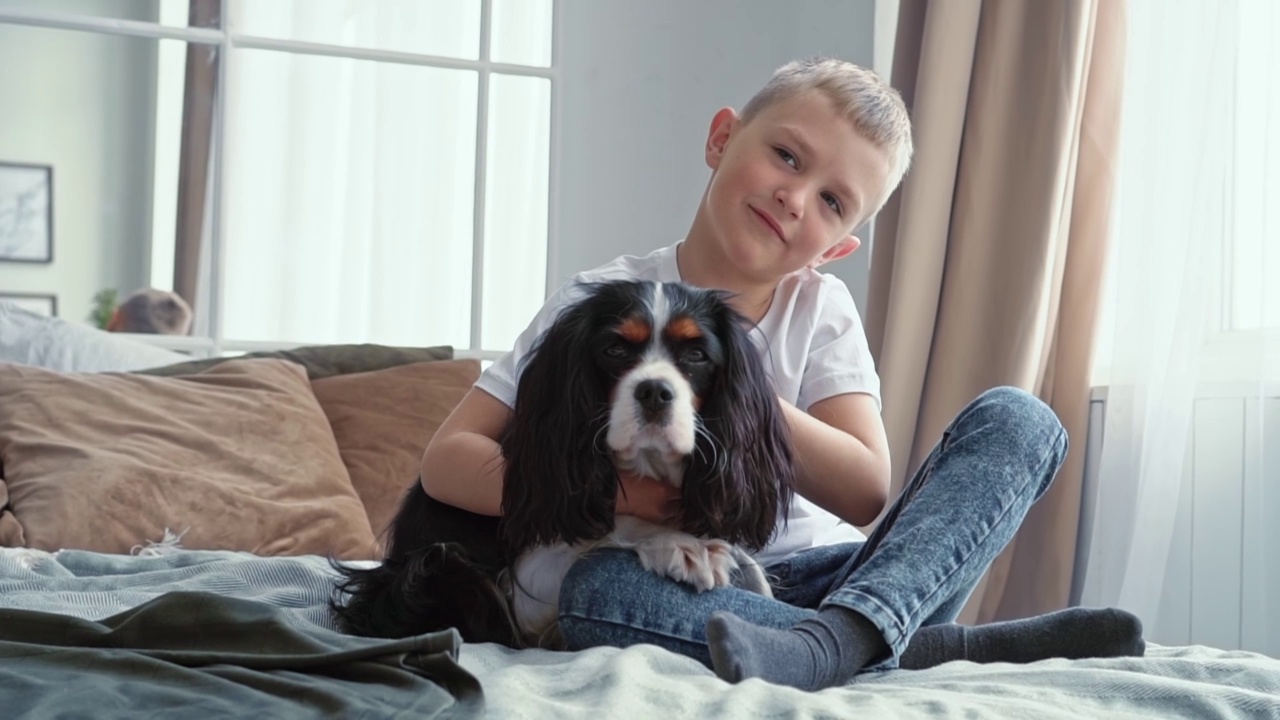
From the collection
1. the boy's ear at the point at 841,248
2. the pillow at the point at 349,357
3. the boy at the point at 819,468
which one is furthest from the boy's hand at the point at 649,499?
the pillow at the point at 349,357

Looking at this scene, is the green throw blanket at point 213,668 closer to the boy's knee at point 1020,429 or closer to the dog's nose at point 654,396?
the dog's nose at point 654,396

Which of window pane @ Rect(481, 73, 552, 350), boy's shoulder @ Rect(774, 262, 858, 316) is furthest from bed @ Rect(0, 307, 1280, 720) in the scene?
boy's shoulder @ Rect(774, 262, 858, 316)

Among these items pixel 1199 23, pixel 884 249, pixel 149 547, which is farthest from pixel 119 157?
pixel 1199 23

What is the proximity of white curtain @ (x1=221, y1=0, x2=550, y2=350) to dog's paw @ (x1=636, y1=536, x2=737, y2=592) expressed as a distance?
1976 millimetres

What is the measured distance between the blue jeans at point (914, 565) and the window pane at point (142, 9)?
7.30ft

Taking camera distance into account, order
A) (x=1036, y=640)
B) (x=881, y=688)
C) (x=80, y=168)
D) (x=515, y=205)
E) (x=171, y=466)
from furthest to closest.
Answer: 1. (x=515, y=205)
2. (x=80, y=168)
3. (x=171, y=466)
4. (x=1036, y=640)
5. (x=881, y=688)

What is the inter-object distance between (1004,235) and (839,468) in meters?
1.51

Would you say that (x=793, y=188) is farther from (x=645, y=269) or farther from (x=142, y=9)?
(x=142, y=9)

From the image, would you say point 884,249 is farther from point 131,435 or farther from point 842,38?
point 131,435

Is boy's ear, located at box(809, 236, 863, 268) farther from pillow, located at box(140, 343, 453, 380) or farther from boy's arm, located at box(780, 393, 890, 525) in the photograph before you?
pillow, located at box(140, 343, 453, 380)

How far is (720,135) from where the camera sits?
77.7 inches

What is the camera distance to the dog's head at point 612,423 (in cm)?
139

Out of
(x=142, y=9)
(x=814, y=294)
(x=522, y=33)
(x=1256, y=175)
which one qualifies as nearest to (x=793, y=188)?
(x=814, y=294)

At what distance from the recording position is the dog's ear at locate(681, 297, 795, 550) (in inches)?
55.1
